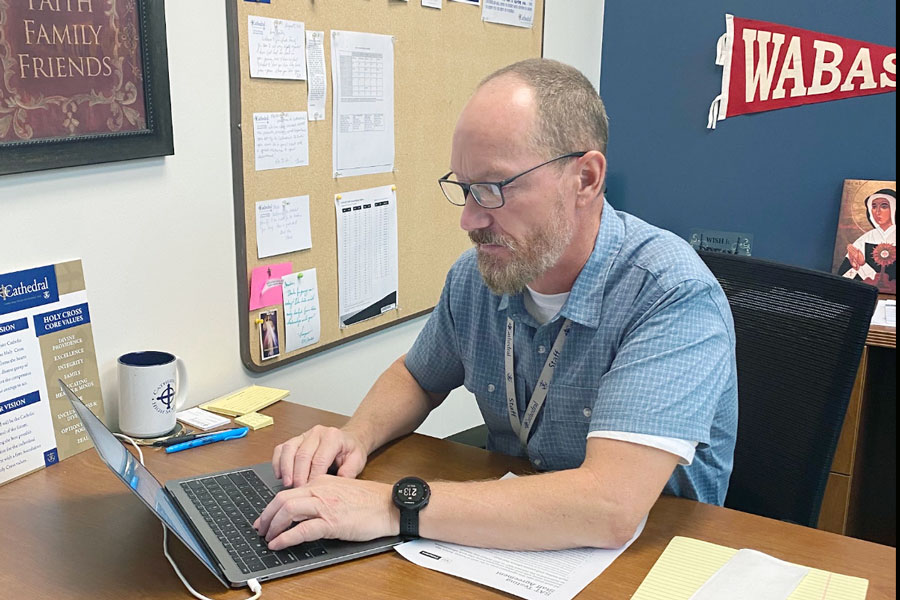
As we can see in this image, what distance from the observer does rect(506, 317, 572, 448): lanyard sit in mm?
1400

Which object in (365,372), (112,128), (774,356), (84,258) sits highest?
(112,128)

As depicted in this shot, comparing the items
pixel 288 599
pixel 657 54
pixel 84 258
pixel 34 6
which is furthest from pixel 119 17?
pixel 657 54

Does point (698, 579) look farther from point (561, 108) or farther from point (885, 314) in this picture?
point (885, 314)

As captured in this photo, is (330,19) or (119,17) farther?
(330,19)

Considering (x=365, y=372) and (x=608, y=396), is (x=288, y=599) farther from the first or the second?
(x=365, y=372)

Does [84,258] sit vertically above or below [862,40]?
below

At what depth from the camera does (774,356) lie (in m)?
1.54

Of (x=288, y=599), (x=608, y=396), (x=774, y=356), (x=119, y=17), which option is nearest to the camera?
(x=288, y=599)

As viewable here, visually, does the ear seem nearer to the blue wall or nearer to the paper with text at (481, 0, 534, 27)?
the paper with text at (481, 0, 534, 27)

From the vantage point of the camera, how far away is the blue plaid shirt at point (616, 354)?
121cm

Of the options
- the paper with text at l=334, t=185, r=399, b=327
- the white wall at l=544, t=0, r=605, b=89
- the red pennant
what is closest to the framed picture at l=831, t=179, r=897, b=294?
the red pennant

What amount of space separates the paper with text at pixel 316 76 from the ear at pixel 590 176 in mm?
711

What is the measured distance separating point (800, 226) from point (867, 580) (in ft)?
6.53

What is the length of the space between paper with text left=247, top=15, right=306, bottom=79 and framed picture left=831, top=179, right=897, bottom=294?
184cm
